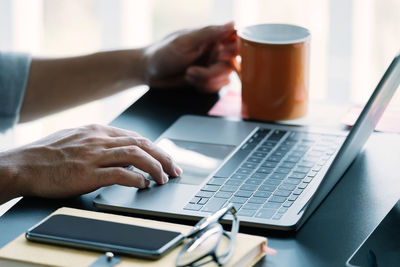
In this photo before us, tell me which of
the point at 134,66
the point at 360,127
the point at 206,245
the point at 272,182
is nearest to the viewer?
the point at 206,245

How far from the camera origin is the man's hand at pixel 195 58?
4.40ft

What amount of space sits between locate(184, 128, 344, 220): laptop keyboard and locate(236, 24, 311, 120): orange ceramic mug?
72mm

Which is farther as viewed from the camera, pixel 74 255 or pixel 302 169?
pixel 302 169

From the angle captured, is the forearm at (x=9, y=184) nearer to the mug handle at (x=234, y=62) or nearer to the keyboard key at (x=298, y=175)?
the keyboard key at (x=298, y=175)

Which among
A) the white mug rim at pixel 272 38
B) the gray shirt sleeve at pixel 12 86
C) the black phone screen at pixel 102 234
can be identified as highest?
the white mug rim at pixel 272 38

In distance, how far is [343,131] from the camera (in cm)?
116

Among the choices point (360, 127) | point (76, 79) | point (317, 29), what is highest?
point (360, 127)

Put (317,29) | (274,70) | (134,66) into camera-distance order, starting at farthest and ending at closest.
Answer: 1. (317,29)
2. (134,66)
3. (274,70)

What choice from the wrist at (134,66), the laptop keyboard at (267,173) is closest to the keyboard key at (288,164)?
the laptop keyboard at (267,173)

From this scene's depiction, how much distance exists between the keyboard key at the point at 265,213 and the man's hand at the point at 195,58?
522 mm

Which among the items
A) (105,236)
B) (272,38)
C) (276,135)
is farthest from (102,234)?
(272,38)

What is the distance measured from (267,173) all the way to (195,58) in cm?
45

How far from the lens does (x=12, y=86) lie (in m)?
1.50

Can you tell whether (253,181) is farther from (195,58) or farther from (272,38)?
(195,58)
